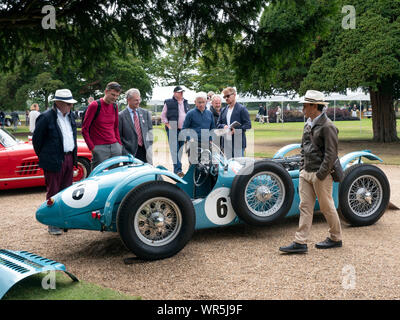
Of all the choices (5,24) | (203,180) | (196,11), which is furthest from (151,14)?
(203,180)

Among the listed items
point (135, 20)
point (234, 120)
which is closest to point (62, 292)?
point (135, 20)

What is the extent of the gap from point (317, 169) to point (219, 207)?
1218 millimetres

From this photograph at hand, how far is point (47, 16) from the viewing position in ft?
15.5

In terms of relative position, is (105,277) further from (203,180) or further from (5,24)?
(5,24)

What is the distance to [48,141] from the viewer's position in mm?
5711

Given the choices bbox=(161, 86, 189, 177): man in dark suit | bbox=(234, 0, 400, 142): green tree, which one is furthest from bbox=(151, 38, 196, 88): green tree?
bbox=(161, 86, 189, 177): man in dark suit

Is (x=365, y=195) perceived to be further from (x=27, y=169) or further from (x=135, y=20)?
(x=27, y=169)

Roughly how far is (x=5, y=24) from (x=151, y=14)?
156 centimetres

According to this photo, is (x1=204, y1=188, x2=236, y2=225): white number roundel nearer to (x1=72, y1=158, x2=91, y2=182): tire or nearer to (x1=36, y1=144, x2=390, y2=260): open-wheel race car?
(x1=36, y1=144, x2=390, y2=260): open-wheel race car

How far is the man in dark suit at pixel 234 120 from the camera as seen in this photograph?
805cm

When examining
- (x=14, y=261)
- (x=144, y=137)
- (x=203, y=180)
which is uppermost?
(x=144, y=137)

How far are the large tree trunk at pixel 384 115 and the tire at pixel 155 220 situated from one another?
1662 cm

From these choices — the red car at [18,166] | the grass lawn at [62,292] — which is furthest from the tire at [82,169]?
the grass lawn at [62,292]

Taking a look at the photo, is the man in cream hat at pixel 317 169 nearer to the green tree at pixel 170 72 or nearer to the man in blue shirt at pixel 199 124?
the man in blue shirt at pixel 199 124
